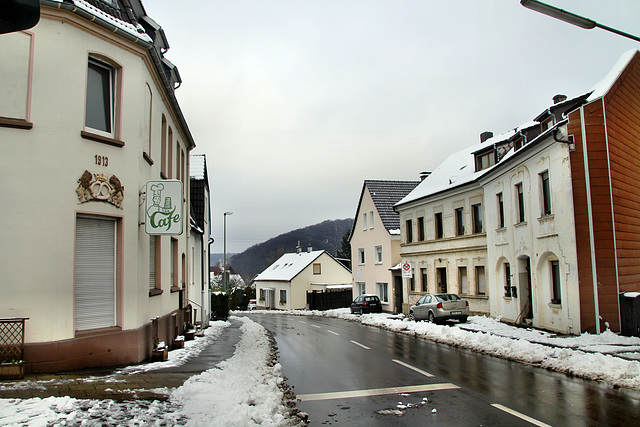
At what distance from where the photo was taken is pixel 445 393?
8.70m

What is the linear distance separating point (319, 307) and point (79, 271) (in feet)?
134

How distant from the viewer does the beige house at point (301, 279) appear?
55.5 m

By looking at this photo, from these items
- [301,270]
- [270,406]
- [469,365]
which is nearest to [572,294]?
[469,365]

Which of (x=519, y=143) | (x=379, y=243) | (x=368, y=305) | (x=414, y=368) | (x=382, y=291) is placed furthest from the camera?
(x=379, y=243)

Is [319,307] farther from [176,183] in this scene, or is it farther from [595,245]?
[176,183]

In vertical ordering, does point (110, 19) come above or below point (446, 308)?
above

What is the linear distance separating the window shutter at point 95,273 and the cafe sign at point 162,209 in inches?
32.3

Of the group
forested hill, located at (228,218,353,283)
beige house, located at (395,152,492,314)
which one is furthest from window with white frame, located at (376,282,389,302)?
forested hill, located at (228,218,353,283)

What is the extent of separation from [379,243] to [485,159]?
1361 centimetres

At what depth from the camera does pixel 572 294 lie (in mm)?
15836

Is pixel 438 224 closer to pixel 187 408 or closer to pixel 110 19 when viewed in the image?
pixel 110 19

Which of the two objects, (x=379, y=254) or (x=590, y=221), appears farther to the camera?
(x=379, y=254)

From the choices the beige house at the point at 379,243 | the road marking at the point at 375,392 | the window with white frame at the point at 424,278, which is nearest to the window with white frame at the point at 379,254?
the beige house at the point at 379,243

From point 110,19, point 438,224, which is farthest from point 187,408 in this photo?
point 438,224
